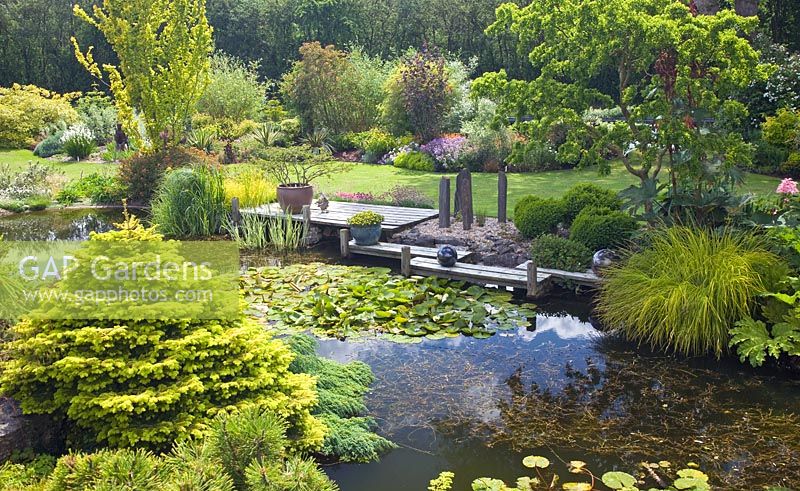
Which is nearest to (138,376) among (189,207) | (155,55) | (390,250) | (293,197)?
(390,250)

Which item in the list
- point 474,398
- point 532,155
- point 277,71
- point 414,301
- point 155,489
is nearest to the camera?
point 155,489

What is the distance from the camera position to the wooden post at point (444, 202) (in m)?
9.15

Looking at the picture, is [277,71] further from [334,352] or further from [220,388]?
[220,388]

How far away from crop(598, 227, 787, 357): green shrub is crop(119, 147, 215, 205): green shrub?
7.87 metres

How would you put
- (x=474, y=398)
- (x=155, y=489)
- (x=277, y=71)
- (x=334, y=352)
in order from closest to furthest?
(x=155, y=489)
(x=474, y=398)
(x=334, y=352)
(x=277, y=71)

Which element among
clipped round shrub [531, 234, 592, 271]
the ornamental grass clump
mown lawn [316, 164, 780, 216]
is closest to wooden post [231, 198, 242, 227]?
the ornamental grass clump

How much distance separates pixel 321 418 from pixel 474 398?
1.21 meters

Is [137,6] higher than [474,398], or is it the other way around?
[137,6]

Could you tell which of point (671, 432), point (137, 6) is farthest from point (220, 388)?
point (137, 6)

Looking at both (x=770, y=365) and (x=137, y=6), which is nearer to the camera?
(x=770, y=365)

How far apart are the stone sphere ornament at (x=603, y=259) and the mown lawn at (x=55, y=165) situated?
10725 millimetres

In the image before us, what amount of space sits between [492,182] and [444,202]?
14.1 ft

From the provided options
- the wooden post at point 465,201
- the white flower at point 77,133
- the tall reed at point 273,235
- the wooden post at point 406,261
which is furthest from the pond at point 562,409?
the white flower at point 77,133

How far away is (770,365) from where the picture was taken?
215 inches
